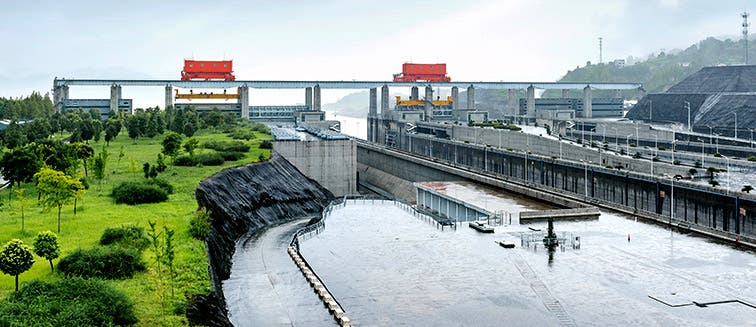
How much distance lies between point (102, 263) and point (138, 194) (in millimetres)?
20358

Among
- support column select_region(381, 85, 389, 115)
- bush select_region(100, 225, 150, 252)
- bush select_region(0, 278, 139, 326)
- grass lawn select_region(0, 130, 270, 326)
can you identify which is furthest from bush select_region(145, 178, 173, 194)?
support column select_region(381, 85, 389, 115)

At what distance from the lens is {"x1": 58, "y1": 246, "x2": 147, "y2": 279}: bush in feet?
108

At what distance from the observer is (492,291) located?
35.7 m

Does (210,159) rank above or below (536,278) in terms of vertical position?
above

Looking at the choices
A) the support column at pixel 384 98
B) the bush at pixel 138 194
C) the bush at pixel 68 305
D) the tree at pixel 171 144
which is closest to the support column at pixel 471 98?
the support column at pixel 384 98

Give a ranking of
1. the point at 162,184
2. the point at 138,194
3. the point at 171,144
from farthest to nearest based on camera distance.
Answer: the point at 171,144 < the point at 162,184 < the point at 138,194

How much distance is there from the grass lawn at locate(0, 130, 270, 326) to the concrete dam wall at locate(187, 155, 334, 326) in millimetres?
1127

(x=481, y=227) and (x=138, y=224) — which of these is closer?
(x=138, y=224)

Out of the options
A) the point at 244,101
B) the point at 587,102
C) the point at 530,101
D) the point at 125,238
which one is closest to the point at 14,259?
the point at 125,238

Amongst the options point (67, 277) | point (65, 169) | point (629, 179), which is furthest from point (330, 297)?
point (629, 179)

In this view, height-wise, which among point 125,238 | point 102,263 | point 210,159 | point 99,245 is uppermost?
point 210,159

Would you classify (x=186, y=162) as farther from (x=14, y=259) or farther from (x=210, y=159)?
(x=14, y=259)

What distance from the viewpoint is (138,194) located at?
5291 cm

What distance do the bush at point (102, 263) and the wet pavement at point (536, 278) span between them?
33.7ft
